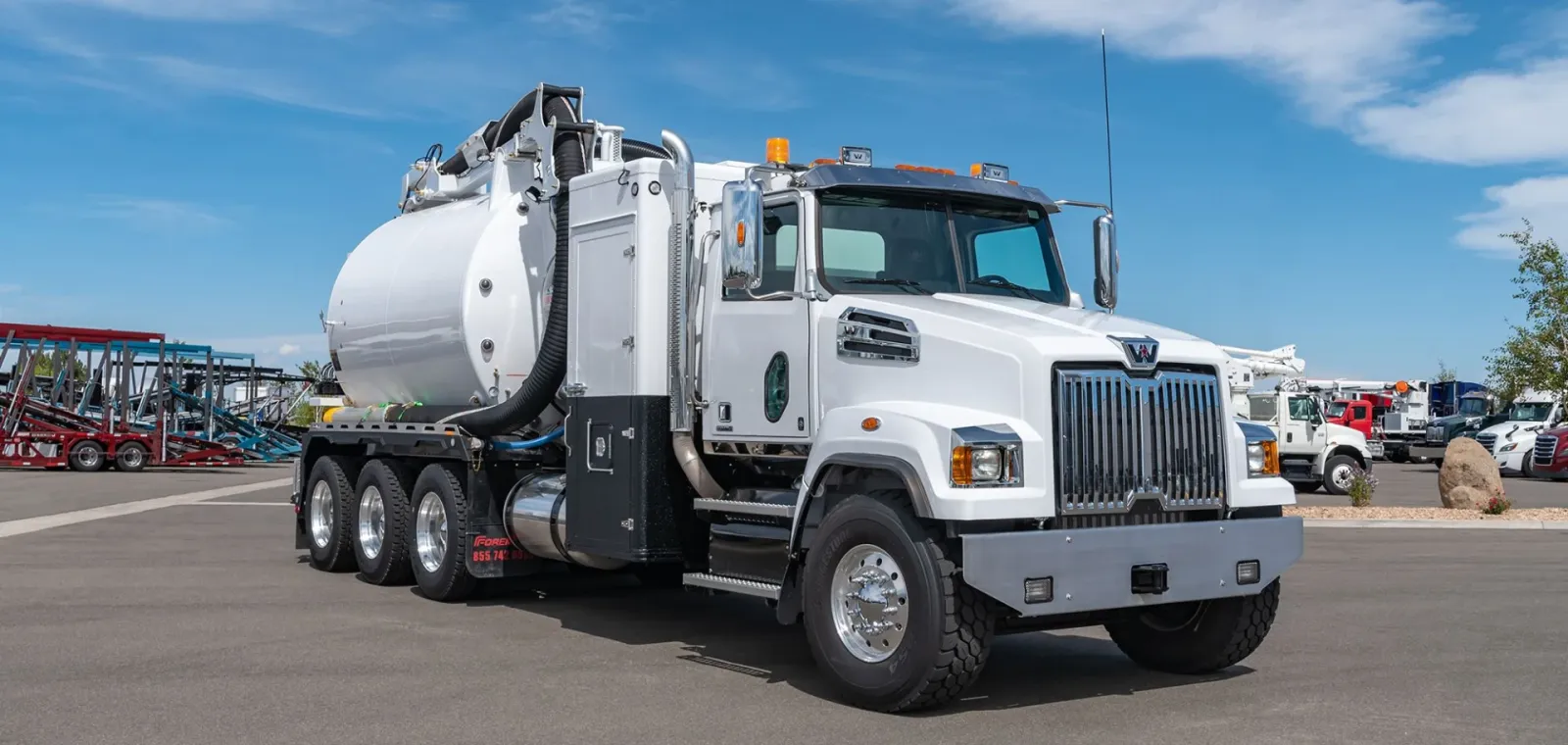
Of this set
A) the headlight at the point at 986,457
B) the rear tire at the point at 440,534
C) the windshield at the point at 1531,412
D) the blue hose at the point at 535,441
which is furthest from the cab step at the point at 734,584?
the windshield at the point at 1531,412

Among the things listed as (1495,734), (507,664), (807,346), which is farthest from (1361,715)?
(507,664)

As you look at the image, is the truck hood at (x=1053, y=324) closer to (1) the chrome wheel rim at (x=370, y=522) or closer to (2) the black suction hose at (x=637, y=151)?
(2) the black suction hose at (x=637, y=151)

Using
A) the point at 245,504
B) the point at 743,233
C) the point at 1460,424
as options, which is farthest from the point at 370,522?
the point at 1460,424

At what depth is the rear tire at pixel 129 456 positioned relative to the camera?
33281 mm

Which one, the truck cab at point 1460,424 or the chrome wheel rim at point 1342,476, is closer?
the chrome wheel rim at point 1342,476

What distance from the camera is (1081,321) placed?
786 cm

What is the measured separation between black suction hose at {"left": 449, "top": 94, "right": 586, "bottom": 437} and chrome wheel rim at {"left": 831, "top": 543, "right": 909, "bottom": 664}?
362 cm

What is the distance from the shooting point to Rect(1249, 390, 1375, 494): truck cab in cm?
2755

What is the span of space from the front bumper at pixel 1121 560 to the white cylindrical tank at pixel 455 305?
5394mm

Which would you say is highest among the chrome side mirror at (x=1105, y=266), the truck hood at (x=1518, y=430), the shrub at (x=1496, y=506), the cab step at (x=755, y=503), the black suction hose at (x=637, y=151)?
the black suction hose at (x=637, y=151)

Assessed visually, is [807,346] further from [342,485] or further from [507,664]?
[342,485]

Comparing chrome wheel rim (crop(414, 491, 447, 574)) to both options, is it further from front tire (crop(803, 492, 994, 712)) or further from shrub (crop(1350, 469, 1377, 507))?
shrub (crop(1350, 469, 1377, 507))

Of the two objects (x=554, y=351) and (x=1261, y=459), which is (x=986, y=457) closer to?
(x=1261, y=459)

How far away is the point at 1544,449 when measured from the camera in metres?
35.1
